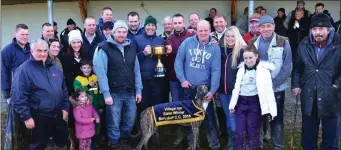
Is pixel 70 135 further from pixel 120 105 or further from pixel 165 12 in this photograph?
pixel 165 12

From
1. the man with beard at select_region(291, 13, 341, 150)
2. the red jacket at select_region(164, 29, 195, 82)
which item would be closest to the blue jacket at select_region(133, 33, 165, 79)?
the red jacket at select_region(164, 29, 195, 82)

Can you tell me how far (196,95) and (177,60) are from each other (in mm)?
519

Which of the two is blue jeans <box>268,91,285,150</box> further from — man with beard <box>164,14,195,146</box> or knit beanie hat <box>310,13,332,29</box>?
man with beard <box>164,14,195,146</box>

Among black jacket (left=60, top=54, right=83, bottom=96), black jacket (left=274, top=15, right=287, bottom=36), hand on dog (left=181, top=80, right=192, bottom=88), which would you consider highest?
black jacket (left=274, top=15, right=287, bottom=36)

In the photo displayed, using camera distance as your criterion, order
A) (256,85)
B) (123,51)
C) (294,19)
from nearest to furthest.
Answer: (256,85), (123,51), (294,19)

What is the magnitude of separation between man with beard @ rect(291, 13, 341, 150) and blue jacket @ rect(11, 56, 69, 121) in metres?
2.83

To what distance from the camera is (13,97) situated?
3.98 metres

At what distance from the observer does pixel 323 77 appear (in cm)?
423

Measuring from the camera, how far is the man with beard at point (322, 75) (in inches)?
166

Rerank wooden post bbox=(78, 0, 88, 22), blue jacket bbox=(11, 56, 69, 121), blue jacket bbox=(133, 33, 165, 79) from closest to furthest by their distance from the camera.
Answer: blue jacket bbox=(11, 56, 69, 121) → blue jacket bbox=(133, 33, 165, 79) → wooden post bbox=(78, 0, 88, 22)

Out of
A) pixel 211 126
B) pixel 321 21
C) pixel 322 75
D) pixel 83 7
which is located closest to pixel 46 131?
pixel 211 126

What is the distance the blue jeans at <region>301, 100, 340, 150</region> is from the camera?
14.4ft

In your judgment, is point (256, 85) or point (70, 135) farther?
point (70, 135)

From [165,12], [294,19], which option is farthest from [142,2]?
[294,19]
